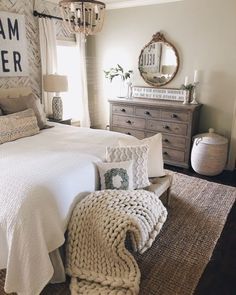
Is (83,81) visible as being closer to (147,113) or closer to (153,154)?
(147,113)

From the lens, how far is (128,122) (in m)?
4.18

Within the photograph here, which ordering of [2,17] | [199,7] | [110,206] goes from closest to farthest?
[110,206] → [2,17] → [199,7]

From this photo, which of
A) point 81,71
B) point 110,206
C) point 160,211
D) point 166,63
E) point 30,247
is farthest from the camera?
point 81,71

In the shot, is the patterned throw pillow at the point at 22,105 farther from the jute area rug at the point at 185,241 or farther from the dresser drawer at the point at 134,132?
the jute area rug at the point at 185,241

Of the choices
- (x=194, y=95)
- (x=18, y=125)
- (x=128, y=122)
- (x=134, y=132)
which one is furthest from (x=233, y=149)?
(x=18, y=125)

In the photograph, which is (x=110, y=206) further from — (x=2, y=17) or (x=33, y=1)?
(x=33, y=1)

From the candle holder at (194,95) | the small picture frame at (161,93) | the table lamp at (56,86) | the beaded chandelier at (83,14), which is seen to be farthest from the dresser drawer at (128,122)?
the beaded chandelier at (83,14)

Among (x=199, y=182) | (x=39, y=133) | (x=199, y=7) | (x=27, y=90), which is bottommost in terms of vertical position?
(x=199, y=182)

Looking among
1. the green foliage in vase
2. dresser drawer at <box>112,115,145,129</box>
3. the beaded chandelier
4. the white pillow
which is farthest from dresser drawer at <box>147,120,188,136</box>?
the beaded chandelier

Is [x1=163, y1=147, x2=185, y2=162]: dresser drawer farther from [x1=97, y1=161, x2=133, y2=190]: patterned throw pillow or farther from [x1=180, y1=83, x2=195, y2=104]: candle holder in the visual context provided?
[x1=97, y1=161, x2=133, y2=190]: patterned throw pillow

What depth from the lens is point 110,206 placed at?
190 cm

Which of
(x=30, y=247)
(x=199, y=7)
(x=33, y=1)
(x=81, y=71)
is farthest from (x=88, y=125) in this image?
(x=30, y=247)

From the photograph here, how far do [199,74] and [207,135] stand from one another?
0.92 metres

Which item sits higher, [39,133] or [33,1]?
[33,1]
